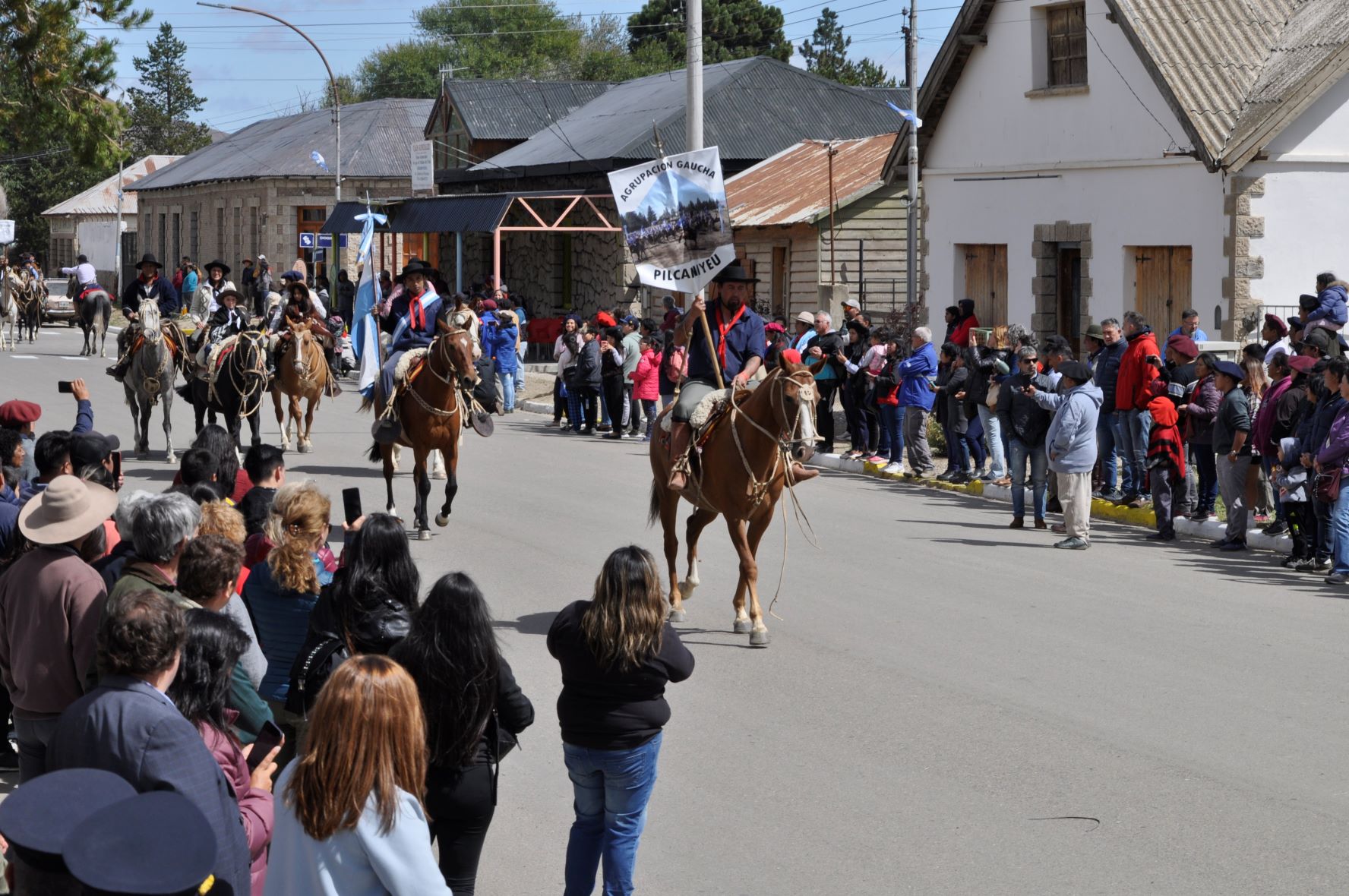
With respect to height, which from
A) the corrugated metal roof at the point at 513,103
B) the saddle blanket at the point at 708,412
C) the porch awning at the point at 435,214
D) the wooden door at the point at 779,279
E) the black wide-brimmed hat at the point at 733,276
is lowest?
the saddle blanket at the point at 708,412

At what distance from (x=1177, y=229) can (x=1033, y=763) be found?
16.4m

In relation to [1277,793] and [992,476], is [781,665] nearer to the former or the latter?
[1277,793]

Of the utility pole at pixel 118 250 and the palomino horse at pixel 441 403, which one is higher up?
the utility pole at pixel 118 250

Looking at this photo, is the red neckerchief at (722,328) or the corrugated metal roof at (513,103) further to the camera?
the corrugated metal roof at (513,103)

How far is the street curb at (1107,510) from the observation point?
15.1 metres

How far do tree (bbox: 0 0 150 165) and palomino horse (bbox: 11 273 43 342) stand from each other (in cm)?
2805

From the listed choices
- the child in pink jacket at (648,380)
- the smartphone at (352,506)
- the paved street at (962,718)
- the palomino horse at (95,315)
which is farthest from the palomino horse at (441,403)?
the palomino horse at (95,315)

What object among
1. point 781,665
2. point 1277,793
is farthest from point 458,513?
point 1277,793

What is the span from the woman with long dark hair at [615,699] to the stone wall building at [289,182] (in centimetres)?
4384

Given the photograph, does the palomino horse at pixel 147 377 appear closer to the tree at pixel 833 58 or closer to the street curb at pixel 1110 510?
the street curb at pixel 1110 510

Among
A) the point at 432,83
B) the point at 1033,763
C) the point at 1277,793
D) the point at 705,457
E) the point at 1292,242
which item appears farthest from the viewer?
the point at 432,83

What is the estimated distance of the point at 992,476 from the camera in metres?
18.5

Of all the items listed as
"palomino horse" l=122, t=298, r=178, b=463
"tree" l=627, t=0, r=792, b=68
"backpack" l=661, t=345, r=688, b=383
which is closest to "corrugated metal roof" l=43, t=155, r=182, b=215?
"tree" l=627, t=0, r=792, b=68

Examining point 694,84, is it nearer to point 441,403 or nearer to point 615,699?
point 441,403
